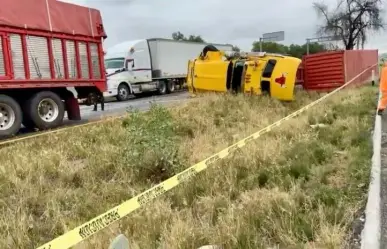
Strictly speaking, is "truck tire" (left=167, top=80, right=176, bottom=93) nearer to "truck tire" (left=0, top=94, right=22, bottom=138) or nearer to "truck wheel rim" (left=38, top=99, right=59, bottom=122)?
"truck wheel rim" (left=38, top=99, right=59, bottom=122)

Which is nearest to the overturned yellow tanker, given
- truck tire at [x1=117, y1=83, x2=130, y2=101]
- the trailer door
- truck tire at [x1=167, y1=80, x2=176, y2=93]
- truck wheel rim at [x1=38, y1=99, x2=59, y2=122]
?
truck wheel rim at [x1=38, y1=99, x2=59, y2=122]

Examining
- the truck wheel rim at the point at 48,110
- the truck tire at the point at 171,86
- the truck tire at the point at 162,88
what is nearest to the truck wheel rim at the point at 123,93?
the truck tire at the point at 162,88

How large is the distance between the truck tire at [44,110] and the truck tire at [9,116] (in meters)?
0.38

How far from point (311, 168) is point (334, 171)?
27cm

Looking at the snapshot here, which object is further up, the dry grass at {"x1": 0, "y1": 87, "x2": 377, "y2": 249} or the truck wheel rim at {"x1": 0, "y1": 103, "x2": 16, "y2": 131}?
the truck wheel rim at {"x1": 0, "y1": 103, "x2": 16, "y2": 131}

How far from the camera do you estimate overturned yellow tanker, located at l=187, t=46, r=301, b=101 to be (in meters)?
14.5

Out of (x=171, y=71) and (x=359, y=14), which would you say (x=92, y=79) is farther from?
(x=359, y=14)

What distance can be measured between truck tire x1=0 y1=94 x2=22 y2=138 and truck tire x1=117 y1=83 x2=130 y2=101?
14633mm

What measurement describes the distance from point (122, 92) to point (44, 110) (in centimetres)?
1393

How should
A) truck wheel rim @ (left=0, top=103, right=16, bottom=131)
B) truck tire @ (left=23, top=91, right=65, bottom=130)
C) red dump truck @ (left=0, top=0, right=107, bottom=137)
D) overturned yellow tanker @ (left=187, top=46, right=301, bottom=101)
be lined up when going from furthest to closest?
1. overturned yellow tanker @ (left=187, top=46, right=301, bottom=101)
2. truck tire @ (left=23, top=91, right=65, bottom=130)
3. red dump truck @ (left=0, top=0, right=107, bottom=137)
4. truck wheel rim @ (left=0, top=103, right=16, bottom=131)

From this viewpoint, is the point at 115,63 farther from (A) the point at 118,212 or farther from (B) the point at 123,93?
(A) the point at 118,212

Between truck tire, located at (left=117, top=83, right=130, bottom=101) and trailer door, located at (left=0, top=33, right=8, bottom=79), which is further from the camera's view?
truck tire, located at (left=117, top=83, right=130, bottom=101)

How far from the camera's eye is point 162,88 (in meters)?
30.8

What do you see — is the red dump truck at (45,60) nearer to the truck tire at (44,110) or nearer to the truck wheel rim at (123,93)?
the truck tire at (44,110)
